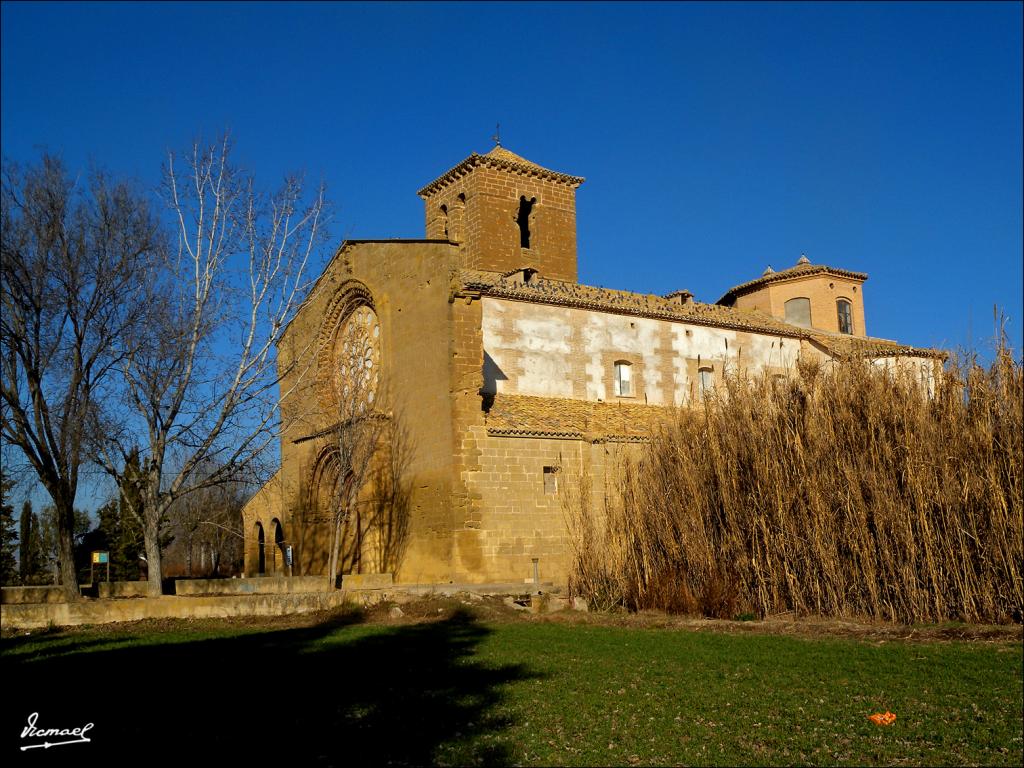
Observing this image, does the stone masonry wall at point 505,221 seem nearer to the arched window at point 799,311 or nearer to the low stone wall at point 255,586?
the arched window at point 799,311

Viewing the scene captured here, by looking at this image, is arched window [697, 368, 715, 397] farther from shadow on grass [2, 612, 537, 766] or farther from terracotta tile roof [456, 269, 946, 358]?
shadow on grass [2, 612, 537, 766]

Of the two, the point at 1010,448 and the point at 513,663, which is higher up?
the point at 1010,448

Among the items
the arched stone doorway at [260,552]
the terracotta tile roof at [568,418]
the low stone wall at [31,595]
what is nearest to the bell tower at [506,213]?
the terracotta tile roof at [568,418]

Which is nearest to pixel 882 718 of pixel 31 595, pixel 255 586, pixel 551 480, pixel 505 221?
pixel 255 586

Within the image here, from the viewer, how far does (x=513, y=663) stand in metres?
11.6

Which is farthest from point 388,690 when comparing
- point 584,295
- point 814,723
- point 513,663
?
point 584,295

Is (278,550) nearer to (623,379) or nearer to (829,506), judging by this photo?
(623,379)

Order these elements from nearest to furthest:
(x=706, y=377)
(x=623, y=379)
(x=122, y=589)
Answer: (x=122, y=589), (x=623, y=379), (x=706, y=377)

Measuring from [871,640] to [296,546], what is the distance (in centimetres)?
2074

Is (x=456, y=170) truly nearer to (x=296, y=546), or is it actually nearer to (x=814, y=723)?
(x=296, y=546)

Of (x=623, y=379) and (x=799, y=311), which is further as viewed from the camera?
(x=799, y=311)

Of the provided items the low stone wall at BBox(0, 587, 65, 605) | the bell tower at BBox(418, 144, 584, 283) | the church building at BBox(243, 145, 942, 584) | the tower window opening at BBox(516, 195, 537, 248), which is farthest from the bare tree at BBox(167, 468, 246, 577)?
the tower window opening at BBox(516, 195, 537, 248)

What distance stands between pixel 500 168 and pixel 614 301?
716cm

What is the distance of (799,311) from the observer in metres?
40.9
